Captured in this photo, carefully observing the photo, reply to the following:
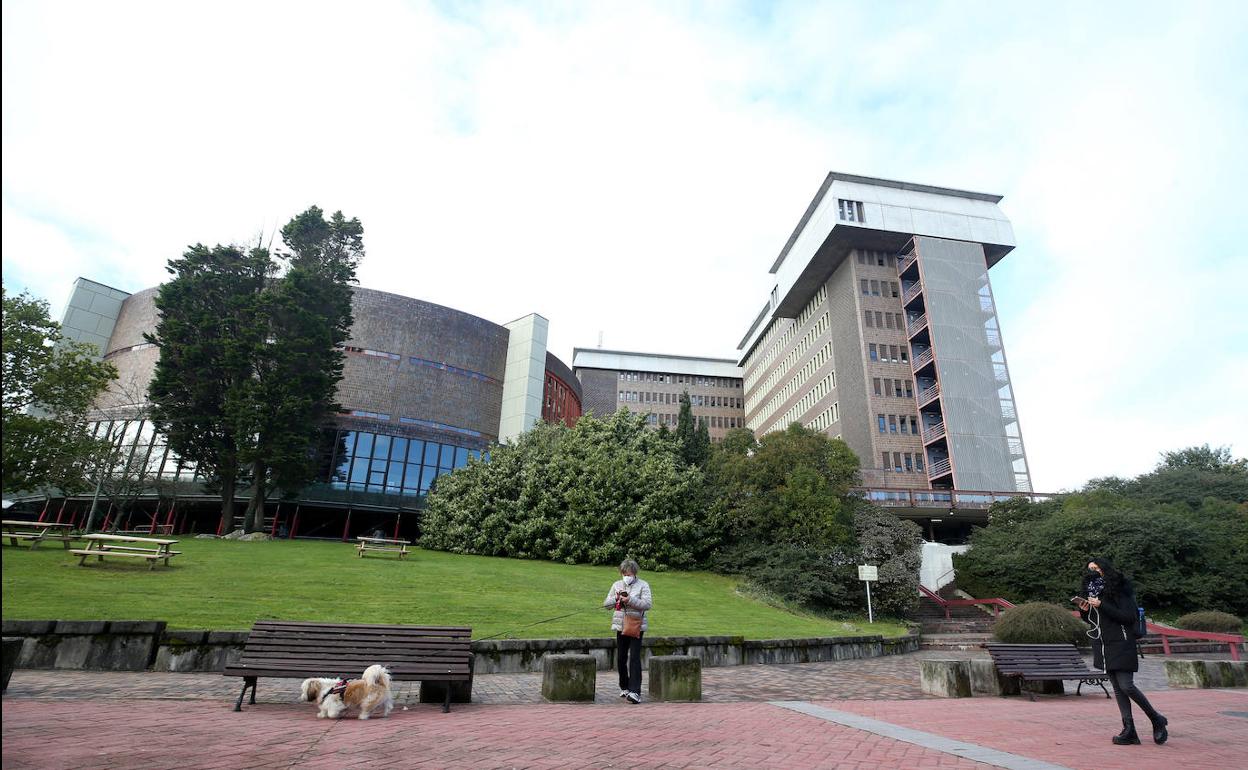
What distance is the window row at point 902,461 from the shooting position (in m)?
55.1

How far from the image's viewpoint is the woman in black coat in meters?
7.41

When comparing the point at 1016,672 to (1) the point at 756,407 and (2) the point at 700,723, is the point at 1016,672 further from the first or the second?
(1) the point at 756,407

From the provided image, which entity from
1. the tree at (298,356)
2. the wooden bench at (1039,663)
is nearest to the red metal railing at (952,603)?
the wooden bench at (1039,663)

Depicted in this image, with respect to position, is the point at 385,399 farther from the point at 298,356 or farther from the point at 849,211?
the point at 849,211

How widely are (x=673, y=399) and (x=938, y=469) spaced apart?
49.5m

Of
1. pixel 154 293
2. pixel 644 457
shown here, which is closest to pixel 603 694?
pixel 644 457

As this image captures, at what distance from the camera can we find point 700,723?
25.2 ft

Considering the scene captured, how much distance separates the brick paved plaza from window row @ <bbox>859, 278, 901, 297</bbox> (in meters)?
54.2

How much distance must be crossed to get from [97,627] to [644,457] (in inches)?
932

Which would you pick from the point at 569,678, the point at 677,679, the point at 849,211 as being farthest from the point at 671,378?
the point at 569,678

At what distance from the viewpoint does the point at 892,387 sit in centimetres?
5809

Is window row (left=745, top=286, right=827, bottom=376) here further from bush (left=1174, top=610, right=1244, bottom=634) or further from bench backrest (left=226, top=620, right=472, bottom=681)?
bench backrest (left=226, top=620, right=472, bottom=681)

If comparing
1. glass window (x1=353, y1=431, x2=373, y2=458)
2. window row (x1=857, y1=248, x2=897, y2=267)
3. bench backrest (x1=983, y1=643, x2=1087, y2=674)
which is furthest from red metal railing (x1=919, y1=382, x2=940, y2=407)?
bench backrest (x1=983, y1=643, x2=1087, y2=674)

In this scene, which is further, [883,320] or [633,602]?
[883,320]
